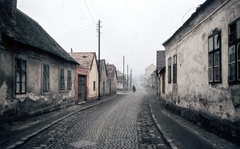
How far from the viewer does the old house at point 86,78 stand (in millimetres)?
21627

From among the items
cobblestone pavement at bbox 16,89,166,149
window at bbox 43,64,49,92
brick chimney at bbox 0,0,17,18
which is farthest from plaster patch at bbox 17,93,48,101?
brick chimney at bbox 0,0,17,18

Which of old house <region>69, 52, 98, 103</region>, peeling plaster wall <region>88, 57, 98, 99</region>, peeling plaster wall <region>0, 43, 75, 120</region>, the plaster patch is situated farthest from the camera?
peeling plaster wall <region>88, 57, 98, 99</region>

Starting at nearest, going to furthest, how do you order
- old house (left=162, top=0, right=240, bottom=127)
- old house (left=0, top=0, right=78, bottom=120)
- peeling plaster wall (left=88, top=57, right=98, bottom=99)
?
old house (left=162, top=0, right=240, bottom=127), old house (left=0, top=0, right=78, bottom=120), peeling plaster wall (left=88, top=57, right=98, bottom=99)

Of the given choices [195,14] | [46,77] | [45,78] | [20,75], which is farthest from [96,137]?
[46,77]

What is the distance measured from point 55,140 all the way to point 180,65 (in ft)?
27.6

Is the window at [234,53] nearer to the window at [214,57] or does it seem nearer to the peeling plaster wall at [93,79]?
the window at [214,57]

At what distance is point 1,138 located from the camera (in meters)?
6.93

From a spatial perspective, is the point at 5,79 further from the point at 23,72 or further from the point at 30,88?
the point at 30,88

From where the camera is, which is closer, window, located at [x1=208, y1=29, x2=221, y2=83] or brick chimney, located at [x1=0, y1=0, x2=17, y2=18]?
window, located at [x1=208, y1=29, x2=221, y2=83]

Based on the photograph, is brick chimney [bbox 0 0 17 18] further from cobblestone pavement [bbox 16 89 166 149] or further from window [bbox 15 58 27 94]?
cobblestone pavement [bbox 16 89 166 149]

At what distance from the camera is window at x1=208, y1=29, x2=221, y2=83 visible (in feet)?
24.9

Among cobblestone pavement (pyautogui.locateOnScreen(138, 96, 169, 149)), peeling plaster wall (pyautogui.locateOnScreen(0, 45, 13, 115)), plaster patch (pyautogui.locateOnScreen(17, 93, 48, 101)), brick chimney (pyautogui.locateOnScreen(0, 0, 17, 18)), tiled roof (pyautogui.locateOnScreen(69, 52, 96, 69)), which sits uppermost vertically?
brick chimney (pyautogui.locateOnScreen(0, 0, 17, 18))

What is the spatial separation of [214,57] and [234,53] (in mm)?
1465

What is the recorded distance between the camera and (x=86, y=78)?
23.9 meters
